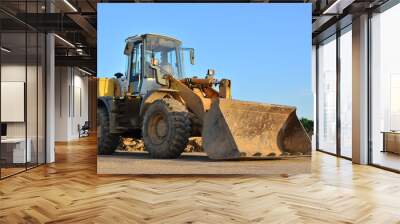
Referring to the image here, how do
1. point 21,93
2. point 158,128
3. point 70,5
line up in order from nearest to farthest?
point 158,128 → point 21,93 → point 70,5

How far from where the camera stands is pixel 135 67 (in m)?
6.28

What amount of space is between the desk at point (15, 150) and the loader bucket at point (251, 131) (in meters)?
2.78

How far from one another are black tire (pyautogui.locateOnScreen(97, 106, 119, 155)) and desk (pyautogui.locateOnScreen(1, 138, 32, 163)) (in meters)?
1.23

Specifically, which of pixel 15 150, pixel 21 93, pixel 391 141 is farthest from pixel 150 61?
pixel 391 141

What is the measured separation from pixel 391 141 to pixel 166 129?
11.6 feet

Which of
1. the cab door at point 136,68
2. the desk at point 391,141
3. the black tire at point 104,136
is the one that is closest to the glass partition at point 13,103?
the black tire at point 104,136

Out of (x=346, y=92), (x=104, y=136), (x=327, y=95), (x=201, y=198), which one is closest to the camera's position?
(x=201, y=198)

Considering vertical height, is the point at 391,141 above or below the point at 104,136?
below

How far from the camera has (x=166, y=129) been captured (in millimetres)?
→ 6113

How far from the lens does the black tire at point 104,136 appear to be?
634 cm

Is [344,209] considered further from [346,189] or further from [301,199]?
[346,189]

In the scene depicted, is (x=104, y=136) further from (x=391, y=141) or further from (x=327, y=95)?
(x=327, y=95)

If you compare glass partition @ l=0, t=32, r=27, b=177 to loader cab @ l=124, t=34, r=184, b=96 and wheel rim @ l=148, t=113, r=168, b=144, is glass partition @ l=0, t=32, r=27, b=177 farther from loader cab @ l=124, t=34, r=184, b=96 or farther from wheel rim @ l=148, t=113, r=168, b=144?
wheel rim @ l=148, t=113, r=168, b=144

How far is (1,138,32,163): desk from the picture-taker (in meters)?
6.04
